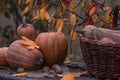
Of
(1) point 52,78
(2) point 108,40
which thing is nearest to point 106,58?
(2) point 108,40

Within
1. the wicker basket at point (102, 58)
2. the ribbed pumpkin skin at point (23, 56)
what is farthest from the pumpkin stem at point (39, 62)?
the wicker basket at point (102, 58)

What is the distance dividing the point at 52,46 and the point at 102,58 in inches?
14.4

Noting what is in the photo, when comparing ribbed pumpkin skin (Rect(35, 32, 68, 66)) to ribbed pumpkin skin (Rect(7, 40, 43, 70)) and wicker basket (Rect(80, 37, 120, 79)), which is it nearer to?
ribbed pumpkin skin (Rect(7, 40, 43, 70))

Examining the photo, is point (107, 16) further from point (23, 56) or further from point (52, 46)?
point (23, 56)

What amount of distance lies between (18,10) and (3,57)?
7.60 ft

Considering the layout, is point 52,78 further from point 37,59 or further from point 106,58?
point 106,58

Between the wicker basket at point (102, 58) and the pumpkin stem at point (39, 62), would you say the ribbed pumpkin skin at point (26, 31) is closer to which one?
the pumpkin stem at point (39, 62)

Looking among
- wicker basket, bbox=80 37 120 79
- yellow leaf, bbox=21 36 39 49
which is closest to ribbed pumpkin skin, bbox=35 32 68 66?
yellow leaf, bbox=21 36 39 49

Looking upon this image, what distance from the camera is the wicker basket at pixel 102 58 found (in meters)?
1.44

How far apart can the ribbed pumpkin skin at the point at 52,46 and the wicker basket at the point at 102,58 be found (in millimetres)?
258

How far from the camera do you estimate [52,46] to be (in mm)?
1781

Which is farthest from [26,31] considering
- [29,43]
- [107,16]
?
[107,16]

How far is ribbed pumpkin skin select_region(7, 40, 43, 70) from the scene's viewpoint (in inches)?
69.2

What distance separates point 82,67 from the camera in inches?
73.2
